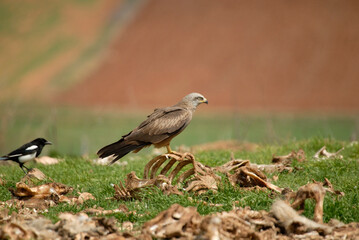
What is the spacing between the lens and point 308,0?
188ft

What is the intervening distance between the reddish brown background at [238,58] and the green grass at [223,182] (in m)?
34.2

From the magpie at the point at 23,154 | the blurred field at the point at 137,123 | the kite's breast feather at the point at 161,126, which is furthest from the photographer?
the blurred field at the point at 137,123

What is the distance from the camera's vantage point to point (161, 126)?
7141 millimetres

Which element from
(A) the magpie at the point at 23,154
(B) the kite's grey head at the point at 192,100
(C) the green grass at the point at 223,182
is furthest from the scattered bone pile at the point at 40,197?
(B) the kite's grey head at the point at 192,100

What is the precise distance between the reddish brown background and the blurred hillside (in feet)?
0.36

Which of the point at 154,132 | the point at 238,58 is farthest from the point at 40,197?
the point at 238,58

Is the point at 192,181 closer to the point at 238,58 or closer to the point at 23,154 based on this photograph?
the point at 23,154

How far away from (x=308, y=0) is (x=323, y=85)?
14.4 m

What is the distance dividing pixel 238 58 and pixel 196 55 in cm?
493

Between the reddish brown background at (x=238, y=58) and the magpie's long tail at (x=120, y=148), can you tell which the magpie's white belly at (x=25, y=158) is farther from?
the reddish brown background at (x=238, y=58)

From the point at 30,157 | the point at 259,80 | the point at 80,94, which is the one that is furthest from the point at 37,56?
the point at 30,157

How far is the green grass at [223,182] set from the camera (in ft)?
17.5

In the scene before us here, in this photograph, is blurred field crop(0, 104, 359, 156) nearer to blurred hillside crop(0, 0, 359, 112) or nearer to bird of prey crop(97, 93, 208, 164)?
blurred hillside crop(0, 0, 359, 112)

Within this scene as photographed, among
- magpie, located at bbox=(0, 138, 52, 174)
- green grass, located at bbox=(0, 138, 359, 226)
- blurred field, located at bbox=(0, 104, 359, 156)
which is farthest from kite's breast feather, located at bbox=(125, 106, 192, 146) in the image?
blurred field, located at bbox=(0, 104, 359, 156)
